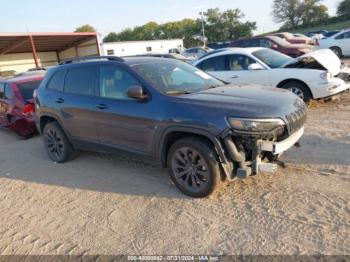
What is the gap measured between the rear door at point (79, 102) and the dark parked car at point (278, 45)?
9.68m

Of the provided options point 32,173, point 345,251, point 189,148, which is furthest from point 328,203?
point 32,173

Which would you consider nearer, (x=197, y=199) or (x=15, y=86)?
(x=197, y=199)

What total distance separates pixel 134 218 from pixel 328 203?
2.20 meters

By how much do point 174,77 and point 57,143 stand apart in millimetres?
2724

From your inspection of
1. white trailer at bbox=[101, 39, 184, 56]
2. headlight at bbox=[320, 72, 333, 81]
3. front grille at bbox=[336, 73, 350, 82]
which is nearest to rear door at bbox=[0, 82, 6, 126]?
headlight at bbox=[320, 72, 333, 81]

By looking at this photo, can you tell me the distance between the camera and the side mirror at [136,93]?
4.29 metres

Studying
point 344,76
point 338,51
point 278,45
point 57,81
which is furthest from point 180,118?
point 338,51

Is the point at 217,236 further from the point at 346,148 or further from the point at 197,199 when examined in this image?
the point at 346,148

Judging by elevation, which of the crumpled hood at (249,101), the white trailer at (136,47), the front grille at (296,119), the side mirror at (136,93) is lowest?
the white trailer at (136,47)

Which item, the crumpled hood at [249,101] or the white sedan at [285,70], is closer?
the crumpled hood at [249,101]

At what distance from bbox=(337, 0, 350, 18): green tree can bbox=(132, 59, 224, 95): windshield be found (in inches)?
2904

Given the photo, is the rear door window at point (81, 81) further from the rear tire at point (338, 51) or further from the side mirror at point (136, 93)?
the rear tire at point (338, 51)

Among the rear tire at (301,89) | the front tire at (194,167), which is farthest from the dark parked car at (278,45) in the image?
the front tire at (194,167)

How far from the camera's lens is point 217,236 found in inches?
133
